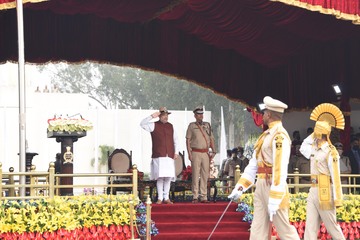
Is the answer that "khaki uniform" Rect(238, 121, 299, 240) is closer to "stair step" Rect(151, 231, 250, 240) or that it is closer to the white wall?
"stair step" Rect(151, 231, 250, 240)

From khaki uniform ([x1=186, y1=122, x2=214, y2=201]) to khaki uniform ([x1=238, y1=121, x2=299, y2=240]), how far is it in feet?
17.8

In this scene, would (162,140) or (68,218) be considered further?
(162,140)

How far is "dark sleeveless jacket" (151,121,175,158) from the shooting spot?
14.6 metres

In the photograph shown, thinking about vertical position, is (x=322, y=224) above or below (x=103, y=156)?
below

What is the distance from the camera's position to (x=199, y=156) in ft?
48.3

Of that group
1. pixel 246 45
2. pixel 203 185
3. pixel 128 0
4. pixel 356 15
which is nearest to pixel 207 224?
pixel 203 185

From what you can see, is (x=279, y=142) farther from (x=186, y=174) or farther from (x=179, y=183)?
(x=186, y=174)

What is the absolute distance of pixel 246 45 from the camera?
66.6ft

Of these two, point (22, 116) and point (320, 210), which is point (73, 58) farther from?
point (320, 210)

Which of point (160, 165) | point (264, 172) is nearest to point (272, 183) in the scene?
point (264, 172)

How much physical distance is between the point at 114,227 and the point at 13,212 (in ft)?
5.64

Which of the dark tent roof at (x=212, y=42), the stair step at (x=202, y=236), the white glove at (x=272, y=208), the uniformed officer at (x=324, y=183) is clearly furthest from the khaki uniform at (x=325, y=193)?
the dark tent roof at (x=212, y=42)

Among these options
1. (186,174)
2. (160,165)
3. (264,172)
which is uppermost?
(160,165)

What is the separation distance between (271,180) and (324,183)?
2.04 metres
